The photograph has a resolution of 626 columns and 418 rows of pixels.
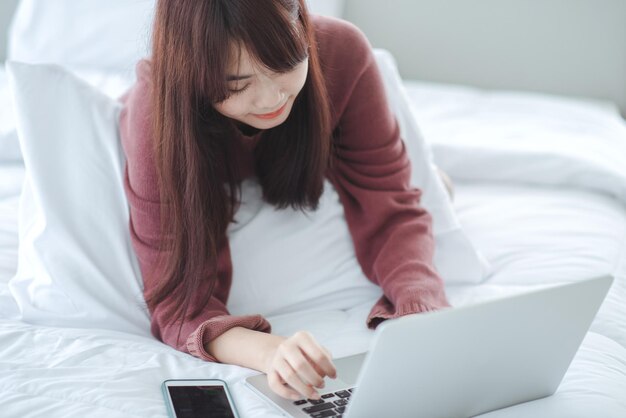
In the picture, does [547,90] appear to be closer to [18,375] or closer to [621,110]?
[621,110]

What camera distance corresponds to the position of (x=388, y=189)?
4.11ft

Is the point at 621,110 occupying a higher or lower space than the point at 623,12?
lower

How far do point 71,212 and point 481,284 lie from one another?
0.66m

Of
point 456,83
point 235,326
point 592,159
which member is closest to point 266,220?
point 235,326

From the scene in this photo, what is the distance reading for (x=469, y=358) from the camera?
0.76 meters

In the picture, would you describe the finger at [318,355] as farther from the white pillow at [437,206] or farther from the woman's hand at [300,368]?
the white pillow at [437,206]

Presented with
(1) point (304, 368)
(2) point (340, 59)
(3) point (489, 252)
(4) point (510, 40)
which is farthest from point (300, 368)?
(4) point (510, 40)

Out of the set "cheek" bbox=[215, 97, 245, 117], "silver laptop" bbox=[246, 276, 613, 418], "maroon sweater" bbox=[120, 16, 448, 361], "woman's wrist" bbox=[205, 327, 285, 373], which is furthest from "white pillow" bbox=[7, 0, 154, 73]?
"silver laptop" bbox=[246, 276, 613, 418]

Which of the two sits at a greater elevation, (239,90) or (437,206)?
(239,90)

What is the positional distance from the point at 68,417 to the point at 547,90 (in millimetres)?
1918

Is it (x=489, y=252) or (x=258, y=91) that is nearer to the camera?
(x=258, y=91)

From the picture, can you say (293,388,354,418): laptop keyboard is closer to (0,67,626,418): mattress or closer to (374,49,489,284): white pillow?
(0,67,626,418): mattress

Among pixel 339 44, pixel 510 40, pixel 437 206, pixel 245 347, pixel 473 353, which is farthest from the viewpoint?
pixel 510 40

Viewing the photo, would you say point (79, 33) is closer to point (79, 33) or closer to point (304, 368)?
point (79, 33)
